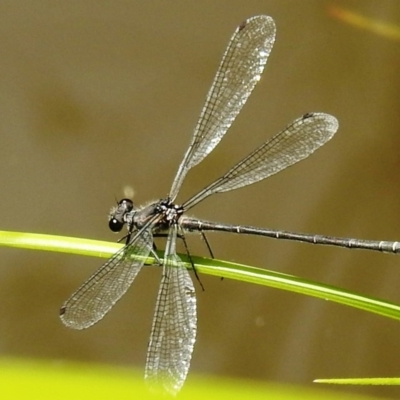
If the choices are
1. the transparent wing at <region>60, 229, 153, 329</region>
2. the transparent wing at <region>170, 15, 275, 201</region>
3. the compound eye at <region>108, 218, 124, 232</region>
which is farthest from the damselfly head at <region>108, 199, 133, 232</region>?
the transparent wing at <region>60, 229, 153, 329</region>

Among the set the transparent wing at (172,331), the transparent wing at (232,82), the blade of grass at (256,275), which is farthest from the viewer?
the transparent wing at (232,82)

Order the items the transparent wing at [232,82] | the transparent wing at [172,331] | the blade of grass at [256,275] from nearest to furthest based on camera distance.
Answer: the blade of grass at [256,275]
the transparent wing at [172,331]
the transparent wing at [232,82]

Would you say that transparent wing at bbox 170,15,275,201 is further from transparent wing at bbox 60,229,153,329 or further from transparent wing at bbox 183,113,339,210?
transparent wing at bbox 60,229,153,329

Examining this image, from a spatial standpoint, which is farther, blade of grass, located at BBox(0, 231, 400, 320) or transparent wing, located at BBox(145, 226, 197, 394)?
transparent wing, located at BBox(145, 226, 197, 394)

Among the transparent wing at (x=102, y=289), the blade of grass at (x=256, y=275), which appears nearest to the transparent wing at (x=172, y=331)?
the transparent wing at (x=102, y=289)

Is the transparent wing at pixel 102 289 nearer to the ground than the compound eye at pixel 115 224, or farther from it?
nearer to the ground

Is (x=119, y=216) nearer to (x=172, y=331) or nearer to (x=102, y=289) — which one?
(x=102, y=289)

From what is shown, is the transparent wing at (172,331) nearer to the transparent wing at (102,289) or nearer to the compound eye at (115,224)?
the transparent wing at (102,289)

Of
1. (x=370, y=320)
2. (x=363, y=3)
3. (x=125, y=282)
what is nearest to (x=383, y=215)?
(x=370, y=320)
